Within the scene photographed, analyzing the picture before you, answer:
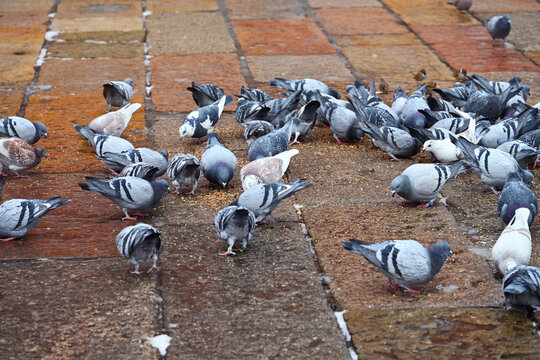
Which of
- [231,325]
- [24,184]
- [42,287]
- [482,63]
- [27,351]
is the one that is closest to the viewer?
[27,351]

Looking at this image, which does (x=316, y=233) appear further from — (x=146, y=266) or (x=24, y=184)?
(x=24, y=184)

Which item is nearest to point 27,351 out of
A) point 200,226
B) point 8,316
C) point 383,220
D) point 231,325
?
point 8,316

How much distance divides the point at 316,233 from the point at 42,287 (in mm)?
1780

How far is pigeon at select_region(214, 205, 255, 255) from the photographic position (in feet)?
13.7

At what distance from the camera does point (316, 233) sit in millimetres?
4672

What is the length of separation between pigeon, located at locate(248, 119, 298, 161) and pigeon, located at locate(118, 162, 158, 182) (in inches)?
36.3

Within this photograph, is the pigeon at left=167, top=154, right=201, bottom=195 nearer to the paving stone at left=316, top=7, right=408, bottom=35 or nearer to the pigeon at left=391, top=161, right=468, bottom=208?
the pigeon at left=391, top=161, right=468, bottom=208

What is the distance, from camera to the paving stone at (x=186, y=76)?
7.34 m

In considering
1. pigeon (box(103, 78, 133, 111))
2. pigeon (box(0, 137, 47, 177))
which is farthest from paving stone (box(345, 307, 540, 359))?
pigeon (box(103, 78, 133, 111))

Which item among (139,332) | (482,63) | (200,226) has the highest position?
(139,332)

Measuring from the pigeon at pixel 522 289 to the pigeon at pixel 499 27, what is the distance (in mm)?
5976

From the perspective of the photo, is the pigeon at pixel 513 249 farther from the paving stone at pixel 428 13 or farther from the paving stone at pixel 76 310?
the paving stone at pixel 428 13

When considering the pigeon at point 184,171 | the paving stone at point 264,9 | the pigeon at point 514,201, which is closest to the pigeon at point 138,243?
the pigeon at point 184,171

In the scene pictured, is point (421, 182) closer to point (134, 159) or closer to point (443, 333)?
point (443, 333)
